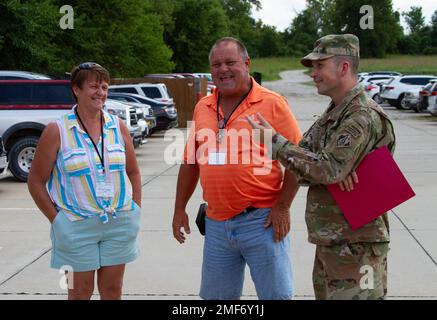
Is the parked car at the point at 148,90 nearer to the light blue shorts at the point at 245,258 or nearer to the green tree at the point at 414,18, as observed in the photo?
the light blue shorts at the point at 245,258

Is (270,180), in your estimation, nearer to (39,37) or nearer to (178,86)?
(39,37)

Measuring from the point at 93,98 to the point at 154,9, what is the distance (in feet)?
163

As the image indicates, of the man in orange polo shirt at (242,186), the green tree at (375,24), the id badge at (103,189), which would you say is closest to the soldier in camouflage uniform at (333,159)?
the man in orange polo shirt at (242,186)

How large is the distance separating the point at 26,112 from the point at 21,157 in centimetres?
86

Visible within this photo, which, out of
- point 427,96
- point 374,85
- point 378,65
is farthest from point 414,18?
point 427,96

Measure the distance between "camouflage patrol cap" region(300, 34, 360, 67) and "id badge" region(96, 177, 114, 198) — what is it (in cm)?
133

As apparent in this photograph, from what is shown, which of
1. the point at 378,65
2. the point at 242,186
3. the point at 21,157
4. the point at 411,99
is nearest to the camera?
the point at 242,186

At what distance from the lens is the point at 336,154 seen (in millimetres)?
3104

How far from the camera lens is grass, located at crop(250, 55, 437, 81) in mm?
80250

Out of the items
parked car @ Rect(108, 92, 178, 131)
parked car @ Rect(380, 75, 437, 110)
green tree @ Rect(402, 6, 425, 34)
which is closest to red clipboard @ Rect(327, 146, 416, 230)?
parked car @ Rect(108, 92, 178, 131)

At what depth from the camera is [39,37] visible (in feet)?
75.4

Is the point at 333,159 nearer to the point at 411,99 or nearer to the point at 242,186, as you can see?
the point at 242,186
